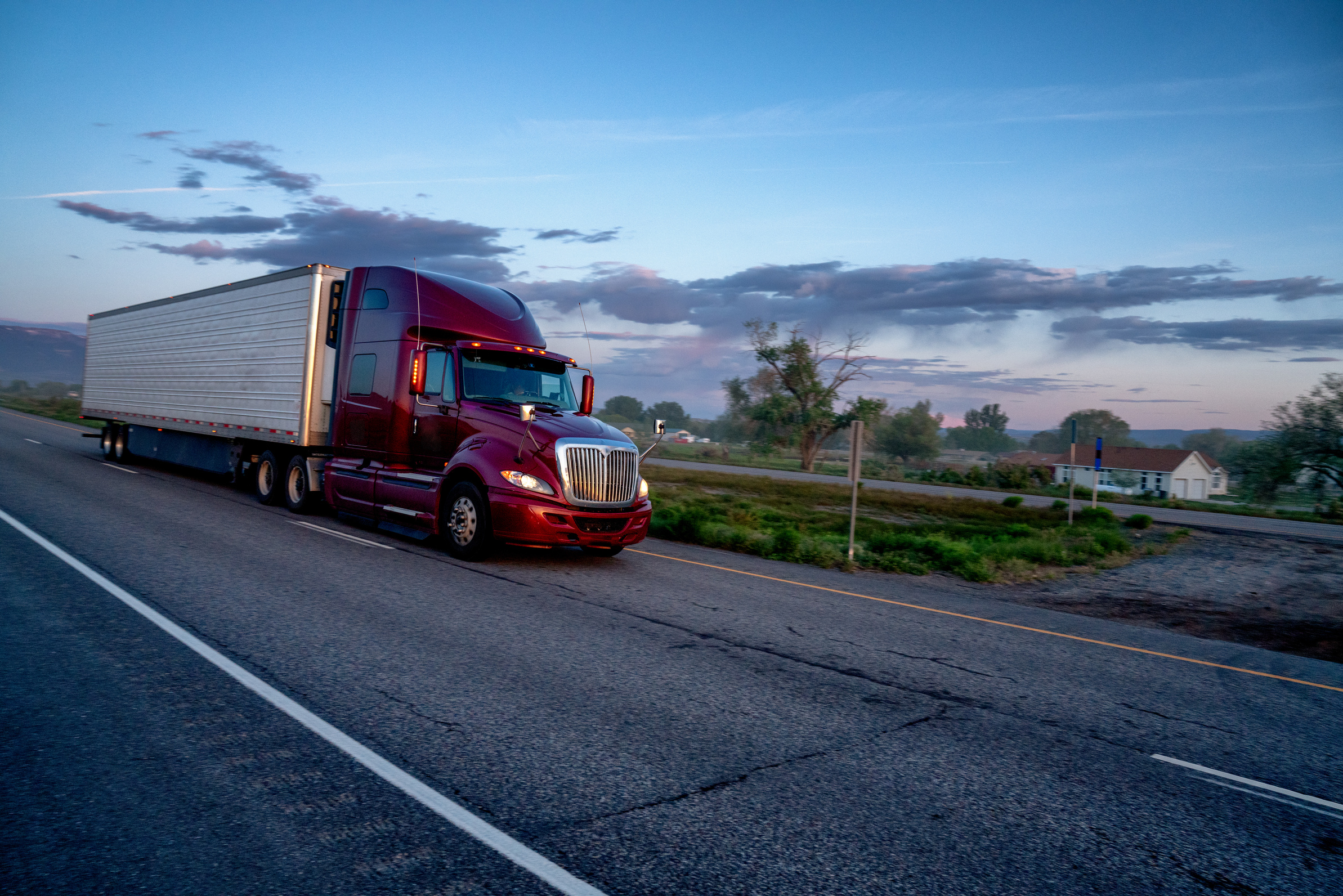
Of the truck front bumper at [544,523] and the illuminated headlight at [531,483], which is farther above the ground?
the illuminated headlight at [531,483]

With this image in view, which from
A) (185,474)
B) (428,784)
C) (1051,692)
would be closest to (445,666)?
(428,784)

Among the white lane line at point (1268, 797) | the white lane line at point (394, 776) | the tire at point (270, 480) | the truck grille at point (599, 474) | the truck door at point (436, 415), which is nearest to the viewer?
the white lane line at point (394, 776)

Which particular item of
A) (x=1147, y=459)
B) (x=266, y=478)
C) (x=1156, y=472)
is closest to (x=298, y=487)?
(x=266, y=478)

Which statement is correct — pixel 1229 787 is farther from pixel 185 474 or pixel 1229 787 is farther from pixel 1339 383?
pixel 1339 383

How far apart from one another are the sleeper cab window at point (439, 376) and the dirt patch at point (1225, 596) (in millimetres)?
8244

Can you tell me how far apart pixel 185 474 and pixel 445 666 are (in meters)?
18.6

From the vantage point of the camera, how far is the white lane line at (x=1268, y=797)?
165 inches

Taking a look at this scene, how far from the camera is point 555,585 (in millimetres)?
9117

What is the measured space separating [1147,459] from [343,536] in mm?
75380

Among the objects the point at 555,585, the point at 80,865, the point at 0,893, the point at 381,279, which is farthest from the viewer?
the point at 381,279

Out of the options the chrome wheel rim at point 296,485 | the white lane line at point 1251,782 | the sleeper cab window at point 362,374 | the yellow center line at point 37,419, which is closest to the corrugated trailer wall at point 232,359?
the chrome wheel rim at point 296,485

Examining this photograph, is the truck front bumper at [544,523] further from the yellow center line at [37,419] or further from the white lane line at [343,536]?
the yellow center line at [37,419]

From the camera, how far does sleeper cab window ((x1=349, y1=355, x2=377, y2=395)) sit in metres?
12.4

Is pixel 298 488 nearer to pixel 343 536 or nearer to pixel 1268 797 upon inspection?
pixel 343 536
